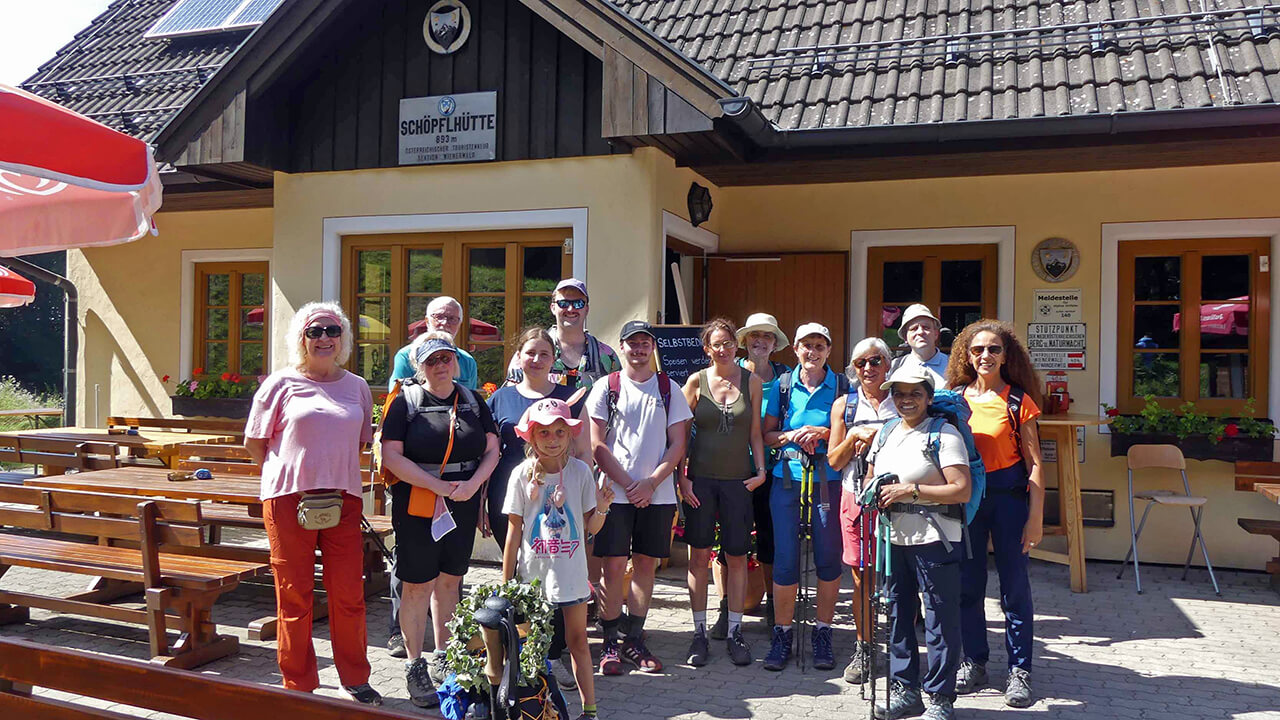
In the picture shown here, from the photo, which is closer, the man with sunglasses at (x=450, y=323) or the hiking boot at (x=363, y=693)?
the hiking boot at (x=363, y=693)

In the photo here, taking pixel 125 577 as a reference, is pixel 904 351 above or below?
above

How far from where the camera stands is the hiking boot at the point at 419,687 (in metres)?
4.25

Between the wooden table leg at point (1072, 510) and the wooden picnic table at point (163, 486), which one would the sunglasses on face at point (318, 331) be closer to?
the wooden picnic table at point (163, 486)

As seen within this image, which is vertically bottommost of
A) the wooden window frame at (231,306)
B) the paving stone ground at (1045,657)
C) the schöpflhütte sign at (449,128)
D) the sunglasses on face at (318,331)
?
the paving stone ground at (1045,657)

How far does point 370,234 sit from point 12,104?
4.10 meters

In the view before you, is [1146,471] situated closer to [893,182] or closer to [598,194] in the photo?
[893,182]

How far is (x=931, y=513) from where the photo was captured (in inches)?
159

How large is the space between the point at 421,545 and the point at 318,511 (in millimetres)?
501

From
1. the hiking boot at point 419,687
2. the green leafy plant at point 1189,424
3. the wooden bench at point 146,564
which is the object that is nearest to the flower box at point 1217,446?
the green leafy plant at point 1189,424

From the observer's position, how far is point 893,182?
7727mm

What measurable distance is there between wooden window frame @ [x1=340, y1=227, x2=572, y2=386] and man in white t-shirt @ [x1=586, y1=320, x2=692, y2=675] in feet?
7.52

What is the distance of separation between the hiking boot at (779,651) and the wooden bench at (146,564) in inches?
107

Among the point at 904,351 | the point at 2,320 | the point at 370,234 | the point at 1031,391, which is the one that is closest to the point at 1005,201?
the point at 904,351

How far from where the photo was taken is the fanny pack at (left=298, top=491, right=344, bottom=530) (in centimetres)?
402
